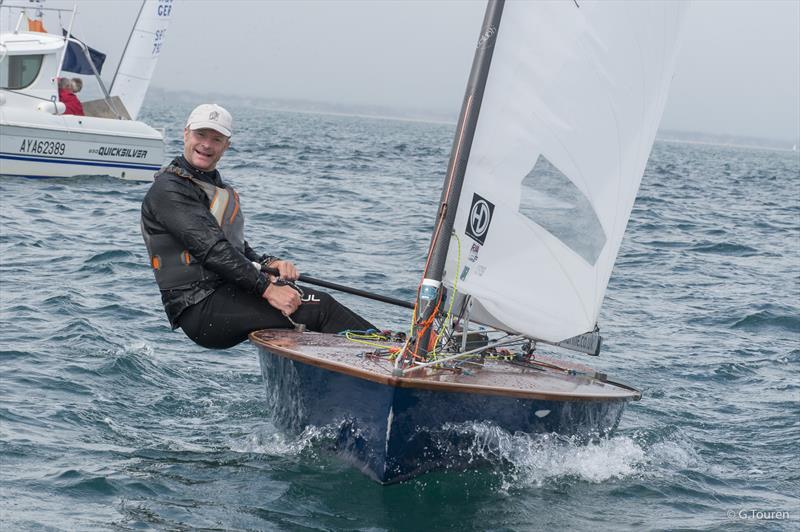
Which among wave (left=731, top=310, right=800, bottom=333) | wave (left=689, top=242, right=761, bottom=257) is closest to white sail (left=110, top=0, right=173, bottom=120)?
wave (left=689, top=242, right=761, bottom=257)

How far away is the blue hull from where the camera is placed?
15.1 ft

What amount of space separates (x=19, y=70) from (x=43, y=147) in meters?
1.54

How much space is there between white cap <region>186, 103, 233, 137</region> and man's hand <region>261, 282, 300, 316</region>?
2.68ft

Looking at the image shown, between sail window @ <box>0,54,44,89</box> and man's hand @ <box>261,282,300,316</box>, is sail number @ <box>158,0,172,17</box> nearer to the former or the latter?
sail window @ <box>0,54,44,89</box>

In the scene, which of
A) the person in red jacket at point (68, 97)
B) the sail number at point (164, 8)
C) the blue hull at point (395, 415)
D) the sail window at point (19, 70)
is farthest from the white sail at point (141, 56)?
the blue hull at point (395, 415)

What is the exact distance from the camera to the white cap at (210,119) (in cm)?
518

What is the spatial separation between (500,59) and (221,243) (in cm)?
164

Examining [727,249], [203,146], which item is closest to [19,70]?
[727,249]

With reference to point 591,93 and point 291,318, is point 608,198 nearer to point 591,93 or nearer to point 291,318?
point 591,93

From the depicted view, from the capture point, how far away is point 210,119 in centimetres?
520

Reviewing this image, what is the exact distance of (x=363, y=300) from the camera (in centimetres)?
991

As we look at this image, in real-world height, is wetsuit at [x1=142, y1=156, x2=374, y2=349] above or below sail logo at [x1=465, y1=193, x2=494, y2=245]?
below

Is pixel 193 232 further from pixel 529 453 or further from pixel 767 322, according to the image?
pixel 767 322

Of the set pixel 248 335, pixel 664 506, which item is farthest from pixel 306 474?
pixel 664 506
